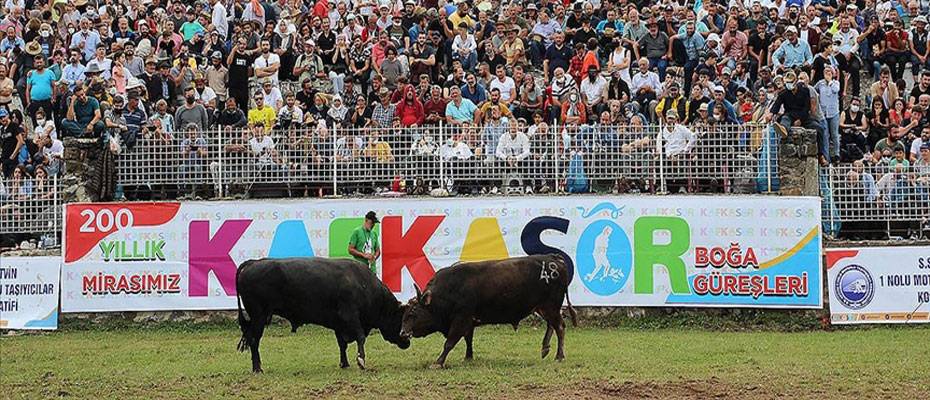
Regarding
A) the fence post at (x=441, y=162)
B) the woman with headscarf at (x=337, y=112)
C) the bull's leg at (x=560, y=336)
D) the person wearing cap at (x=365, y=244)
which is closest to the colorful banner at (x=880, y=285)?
the bull's leg at (x=560, y=336)

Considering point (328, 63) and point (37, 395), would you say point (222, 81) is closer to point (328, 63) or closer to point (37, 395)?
point (328, 63)

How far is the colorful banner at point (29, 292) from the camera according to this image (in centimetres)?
2786

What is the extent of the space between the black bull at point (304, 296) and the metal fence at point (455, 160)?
22.3 feet

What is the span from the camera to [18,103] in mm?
33938

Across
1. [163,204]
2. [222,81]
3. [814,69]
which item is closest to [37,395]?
[163,204]

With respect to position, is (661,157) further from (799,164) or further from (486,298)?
(486,298)

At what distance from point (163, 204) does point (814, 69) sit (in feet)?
44.5

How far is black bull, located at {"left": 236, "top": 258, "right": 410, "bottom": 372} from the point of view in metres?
20.7

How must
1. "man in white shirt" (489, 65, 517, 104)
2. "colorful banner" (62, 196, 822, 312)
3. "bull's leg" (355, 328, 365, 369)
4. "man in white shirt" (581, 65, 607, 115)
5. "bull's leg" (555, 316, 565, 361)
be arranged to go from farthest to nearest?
"man in white shirt" (489, 65, 517, 104)
"man in white shirt" (581, 65, 607, 115)
"colorful banner" (62, 196, 822, 312)
"bull's leg" (555, 316, 565, 361)
"bull's leg" (355, 328, 365, 369)

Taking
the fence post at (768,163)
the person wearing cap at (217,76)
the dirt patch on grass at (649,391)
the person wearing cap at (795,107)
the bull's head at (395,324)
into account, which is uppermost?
the person wearing cap at (217,76)

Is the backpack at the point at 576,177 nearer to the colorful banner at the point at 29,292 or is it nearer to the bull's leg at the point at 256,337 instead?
the bull's leg at the point at 256,337

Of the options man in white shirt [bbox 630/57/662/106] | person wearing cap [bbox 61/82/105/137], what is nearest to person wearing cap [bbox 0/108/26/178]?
person wearing cap [bbox 61/82/105/137]

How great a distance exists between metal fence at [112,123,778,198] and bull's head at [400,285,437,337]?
21.6 ft

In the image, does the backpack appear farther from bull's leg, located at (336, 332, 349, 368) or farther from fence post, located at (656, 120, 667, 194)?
bull's leg, located at (336, 332, 349, 368)
